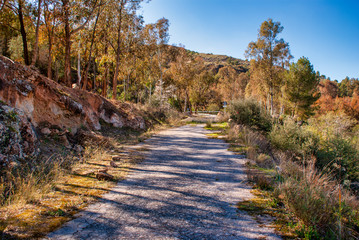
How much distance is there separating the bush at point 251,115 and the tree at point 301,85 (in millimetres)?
23496

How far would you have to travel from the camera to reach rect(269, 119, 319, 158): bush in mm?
9716

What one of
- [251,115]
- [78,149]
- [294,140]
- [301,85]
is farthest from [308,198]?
[301,85]

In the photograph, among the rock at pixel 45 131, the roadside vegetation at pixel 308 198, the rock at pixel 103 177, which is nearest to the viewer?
the roadside vegetation at pixel 308 198

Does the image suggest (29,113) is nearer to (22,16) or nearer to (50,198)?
(50,198)

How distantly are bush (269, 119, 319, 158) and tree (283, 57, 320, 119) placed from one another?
26881mm

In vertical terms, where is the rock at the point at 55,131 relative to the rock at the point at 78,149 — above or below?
above

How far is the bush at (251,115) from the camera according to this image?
14.4 m

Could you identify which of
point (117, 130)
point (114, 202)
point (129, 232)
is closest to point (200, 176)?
point (114, 202)

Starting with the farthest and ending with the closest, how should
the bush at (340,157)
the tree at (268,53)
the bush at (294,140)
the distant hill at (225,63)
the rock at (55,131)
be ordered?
the distant hill at (225,63) < the tree at (268,53) < the bush at (294,140) < the bush at (340,157) < the rock at (55,131)

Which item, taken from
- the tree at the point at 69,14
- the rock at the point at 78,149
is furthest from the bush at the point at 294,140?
the tree at the point at 69,14

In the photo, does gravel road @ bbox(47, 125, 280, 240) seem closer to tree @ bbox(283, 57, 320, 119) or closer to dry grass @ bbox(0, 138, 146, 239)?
dry grass @ bbox(0, 138, 146, 239)

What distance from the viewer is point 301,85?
3409 centimetres

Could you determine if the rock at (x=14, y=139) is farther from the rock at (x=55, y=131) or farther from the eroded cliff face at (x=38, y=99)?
the rock at (x=55, y=131)

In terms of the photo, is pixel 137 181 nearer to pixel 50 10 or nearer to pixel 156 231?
pixel 156 231
